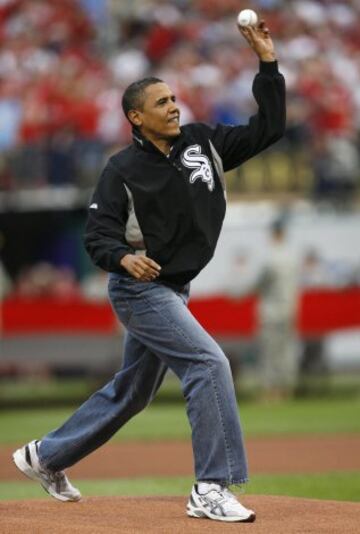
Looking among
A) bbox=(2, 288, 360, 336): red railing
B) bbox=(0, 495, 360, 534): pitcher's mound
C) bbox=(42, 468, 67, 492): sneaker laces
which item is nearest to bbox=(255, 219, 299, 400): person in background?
bbox=(2, 288, 360, 336): red railing

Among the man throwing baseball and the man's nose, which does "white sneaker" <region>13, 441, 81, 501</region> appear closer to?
the man throwing baseball

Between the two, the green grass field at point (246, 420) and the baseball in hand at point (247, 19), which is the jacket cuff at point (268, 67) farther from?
the green grass field at point (246, 420)

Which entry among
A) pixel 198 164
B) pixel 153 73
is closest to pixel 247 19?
pixel 198 164

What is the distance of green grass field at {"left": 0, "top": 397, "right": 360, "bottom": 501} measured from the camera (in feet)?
28.8

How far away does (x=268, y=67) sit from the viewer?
614 centimetres

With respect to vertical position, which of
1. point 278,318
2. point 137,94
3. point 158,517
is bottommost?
point 278,318

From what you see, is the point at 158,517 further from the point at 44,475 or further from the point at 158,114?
the point at 158,114

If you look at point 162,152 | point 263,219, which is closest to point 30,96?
point 263,219

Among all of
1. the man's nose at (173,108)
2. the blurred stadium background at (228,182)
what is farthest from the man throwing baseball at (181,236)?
the blurred stadium background at (228,182)

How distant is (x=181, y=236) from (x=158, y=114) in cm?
62

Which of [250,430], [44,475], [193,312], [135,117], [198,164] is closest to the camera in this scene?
[198,164]

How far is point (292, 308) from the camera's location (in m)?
17.2

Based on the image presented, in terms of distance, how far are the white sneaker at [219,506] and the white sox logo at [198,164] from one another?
1414 millimetres

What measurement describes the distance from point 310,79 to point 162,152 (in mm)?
15074
